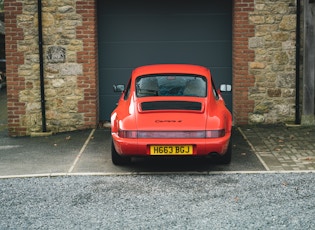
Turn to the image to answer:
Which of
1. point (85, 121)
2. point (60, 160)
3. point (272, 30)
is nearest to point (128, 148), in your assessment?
point (60, 160)

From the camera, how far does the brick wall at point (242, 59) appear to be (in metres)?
12.9

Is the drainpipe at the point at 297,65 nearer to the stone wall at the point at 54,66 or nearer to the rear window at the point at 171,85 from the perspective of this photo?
the rear window at the point at 171,85

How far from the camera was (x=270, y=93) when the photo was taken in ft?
43.0

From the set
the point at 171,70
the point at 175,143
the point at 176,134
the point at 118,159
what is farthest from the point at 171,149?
the point at 171,70

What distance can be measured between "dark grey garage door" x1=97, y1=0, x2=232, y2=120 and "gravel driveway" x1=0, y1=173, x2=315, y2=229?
502cm

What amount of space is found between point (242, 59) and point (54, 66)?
3854mm

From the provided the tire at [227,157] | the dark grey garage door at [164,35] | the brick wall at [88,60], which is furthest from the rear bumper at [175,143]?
the dark grey garage door at [164,35]

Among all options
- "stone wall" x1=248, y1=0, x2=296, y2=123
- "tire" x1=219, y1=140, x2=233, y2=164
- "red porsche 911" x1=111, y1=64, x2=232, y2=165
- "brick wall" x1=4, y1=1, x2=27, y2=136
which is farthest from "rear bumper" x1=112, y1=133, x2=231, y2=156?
"brick wall" x1=4, y1=1, x2=27, y2=136

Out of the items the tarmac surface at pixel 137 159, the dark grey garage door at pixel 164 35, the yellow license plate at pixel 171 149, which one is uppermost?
the dark grey garage door at pixel 164 35

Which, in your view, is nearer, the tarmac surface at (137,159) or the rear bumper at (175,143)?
the rear bumper at (175,143)

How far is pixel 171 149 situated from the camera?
8.77 meters

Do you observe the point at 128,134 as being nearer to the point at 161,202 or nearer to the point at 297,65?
the point at 161,202

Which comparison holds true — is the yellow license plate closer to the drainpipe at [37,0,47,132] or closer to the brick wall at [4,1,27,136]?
the drainpipe at [37,0,47,132]

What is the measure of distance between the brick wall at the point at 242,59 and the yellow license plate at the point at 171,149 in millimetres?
4575
